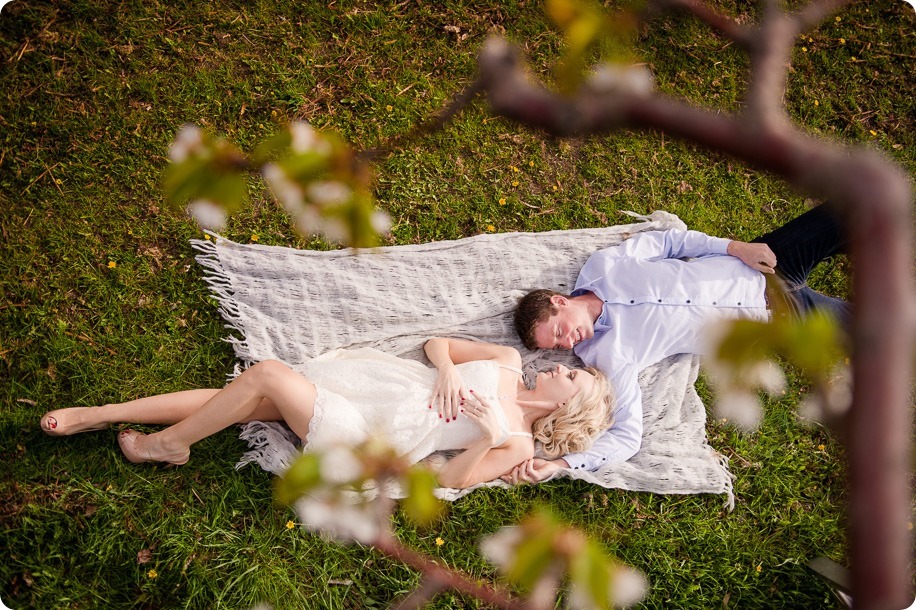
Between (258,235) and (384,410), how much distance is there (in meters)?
1.25

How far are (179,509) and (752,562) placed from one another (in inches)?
111

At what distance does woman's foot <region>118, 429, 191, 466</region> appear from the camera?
119 inches

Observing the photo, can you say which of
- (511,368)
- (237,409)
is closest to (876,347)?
(237,409)

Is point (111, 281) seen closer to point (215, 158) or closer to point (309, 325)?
point (309, 325)

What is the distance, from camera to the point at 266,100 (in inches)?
152

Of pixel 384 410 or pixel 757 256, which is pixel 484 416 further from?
pixel 757 256

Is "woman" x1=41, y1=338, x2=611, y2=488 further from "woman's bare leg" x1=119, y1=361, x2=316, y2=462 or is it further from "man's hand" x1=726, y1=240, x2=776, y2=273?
"man's hand" x1=726, y1=240, x2=776, y2=273

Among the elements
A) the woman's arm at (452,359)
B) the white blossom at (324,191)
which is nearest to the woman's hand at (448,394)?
the woman's arm at (452,359)

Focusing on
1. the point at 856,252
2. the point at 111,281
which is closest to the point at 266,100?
the point at 111,281

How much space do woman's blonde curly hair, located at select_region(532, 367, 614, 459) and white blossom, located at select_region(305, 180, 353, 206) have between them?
258 centimetres

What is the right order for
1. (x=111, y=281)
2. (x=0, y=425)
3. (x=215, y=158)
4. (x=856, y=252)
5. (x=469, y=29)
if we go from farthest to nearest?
1. (x=469, y=29)
2. (x=111, y=281)
3. (x=0, y=425)
4. (x=215, y=158)
5. (x=856, y=252)

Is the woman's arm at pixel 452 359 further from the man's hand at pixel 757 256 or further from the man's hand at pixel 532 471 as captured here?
the man's hand at pixel 757 256

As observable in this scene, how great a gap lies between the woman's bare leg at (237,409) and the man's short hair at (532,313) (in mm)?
1139

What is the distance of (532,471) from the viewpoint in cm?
324
